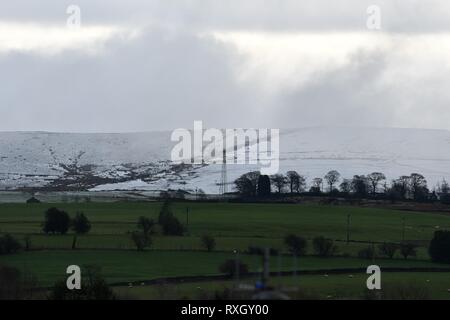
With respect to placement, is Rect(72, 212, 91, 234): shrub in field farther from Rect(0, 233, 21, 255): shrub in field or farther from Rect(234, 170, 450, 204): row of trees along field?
Rect(234, 170, 450, 204): row of trees along field

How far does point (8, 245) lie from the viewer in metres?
71.1

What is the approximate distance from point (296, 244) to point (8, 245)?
16.5 metres

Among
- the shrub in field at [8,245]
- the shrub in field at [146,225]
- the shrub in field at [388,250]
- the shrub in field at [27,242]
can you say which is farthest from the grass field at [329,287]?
the shrub in field at [146,225]

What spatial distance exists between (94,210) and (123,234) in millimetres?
23172

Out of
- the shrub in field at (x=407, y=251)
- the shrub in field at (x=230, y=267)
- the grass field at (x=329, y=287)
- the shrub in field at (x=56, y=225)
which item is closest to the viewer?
the grass field at (x=329, y=287)

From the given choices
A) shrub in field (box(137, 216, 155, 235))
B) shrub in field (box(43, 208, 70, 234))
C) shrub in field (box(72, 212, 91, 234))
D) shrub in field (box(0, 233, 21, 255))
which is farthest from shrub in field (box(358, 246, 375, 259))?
shrub in field (box(43, 208, 70, 234))

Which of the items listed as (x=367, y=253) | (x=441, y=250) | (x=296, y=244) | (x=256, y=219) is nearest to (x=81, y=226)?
(x=296, y=244)

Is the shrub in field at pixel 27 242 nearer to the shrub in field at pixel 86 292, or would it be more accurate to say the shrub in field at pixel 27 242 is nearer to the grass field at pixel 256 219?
the grass field at pixel 256 219

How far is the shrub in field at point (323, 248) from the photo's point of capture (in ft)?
247

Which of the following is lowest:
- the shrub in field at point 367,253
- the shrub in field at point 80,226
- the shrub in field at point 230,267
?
the shrub in field at point 230,267

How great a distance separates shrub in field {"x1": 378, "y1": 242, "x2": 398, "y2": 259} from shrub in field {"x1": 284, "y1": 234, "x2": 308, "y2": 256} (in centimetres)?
439

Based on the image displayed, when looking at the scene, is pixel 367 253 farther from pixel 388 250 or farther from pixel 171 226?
pixel 171 226

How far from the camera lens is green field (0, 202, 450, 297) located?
66.8 metres

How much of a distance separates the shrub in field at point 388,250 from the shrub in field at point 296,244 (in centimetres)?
439
